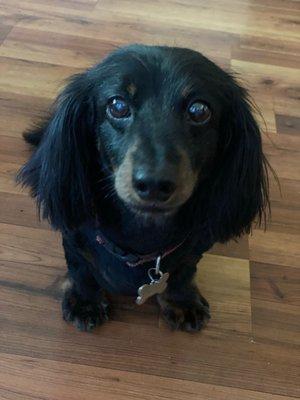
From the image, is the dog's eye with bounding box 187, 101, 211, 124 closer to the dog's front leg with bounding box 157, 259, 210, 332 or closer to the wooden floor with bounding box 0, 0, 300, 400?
the dog's front leg with bounding box 157, 259, 210, 332

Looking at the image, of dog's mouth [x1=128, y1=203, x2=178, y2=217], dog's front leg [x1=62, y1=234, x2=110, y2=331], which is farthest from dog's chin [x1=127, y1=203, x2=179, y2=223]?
dog's front leg [x1=62, y1=234, x2=110, y2=331]

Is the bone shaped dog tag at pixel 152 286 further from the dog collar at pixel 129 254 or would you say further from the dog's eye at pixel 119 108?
the dog's eye at pixel 119 108

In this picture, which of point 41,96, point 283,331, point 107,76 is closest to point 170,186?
point 107,76

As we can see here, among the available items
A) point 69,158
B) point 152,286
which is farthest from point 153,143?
point 152,286

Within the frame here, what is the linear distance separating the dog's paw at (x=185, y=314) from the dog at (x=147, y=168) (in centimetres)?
7

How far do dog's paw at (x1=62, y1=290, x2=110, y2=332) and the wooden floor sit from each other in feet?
0.07

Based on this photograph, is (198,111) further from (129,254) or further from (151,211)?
(129,254)

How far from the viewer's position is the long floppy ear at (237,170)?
3.59 feet

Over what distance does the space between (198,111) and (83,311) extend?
1.96ft

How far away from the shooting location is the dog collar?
3.76 feet

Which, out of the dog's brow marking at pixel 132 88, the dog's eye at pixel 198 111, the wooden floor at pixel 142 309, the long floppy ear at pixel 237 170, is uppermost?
the dog's brow marking at pixel 132 88

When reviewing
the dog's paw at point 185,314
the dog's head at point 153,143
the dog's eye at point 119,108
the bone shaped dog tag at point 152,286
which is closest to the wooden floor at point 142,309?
the dog's paw at point 185,314

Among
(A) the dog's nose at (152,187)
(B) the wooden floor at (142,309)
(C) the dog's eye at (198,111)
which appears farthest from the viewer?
(B) the wooden floor at (142,309)

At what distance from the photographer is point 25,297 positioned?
54.4 inches
